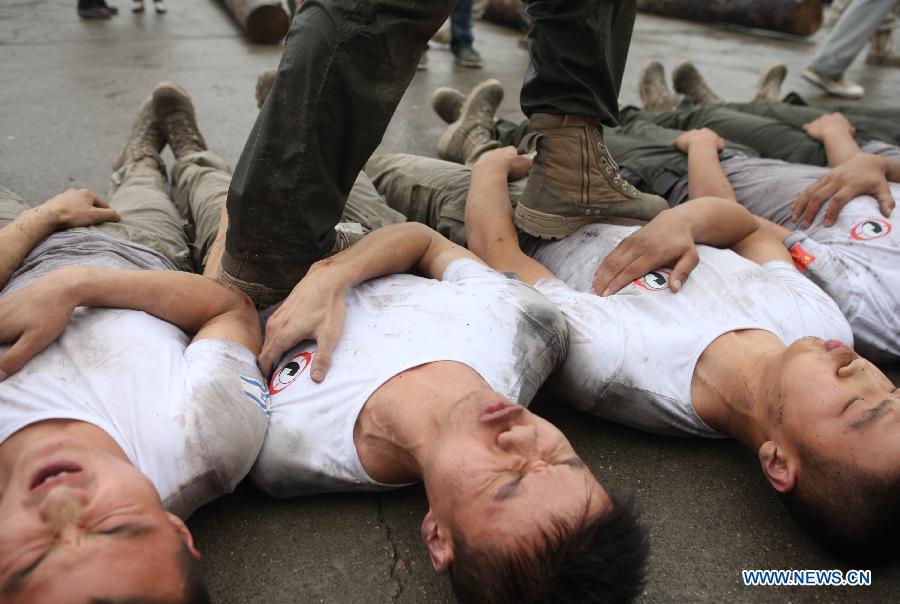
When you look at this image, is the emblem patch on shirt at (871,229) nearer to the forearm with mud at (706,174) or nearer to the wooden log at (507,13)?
the forearm with mud at (706,174)

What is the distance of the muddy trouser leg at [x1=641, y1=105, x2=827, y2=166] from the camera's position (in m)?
3.01

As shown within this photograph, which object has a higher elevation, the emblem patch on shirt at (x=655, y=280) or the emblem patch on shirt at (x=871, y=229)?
the emblem patch on shirt at (x=871, y=229)

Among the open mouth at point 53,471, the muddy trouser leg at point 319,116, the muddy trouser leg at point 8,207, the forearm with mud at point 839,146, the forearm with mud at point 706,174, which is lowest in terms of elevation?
the muddy trouser leg at point 8,207

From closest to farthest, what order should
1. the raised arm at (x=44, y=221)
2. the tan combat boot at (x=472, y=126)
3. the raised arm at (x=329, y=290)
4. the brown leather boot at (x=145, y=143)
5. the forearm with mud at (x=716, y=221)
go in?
the raised arm at (x=329, y=290)
the raised arm at (x=44, y=221)
the forearm with mud at (x=716, y=221)
the brown leather boot at (x=145, y=143)
the tan combat boot at (x=472, y=126)

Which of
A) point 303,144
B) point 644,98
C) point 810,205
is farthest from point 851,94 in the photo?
point 303,144

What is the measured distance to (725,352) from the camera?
1.77m

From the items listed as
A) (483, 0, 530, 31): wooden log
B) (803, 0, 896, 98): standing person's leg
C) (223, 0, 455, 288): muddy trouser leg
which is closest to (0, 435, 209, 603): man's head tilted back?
(223, 0, 455, 288): muddy trouser leg

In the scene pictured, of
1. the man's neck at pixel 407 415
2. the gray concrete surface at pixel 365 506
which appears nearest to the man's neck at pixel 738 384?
the gray concrete surface at pixel 365 506

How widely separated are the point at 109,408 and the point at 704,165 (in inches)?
91.5

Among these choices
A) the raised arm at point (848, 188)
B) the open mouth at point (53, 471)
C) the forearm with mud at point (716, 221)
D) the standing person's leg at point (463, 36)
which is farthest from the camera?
the standing person's leg at point (463, 36)

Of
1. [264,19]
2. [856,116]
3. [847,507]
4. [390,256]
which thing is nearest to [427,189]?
[390,256]

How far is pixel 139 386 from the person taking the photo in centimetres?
149

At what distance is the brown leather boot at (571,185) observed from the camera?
2.12 meters

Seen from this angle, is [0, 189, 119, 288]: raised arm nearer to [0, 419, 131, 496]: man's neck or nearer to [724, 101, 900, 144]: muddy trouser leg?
[0, 419, 131, 496]: man's neck
